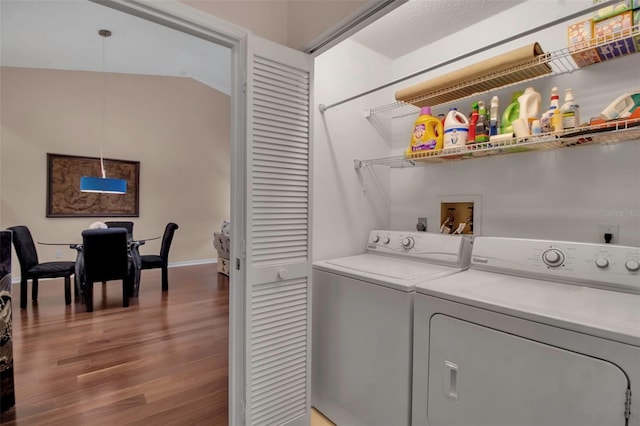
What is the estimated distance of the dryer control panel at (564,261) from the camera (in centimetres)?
117

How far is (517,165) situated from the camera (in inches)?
66.7

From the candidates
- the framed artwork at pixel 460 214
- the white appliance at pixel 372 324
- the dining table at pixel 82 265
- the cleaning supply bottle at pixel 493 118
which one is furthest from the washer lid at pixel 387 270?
the dining table at pixel 82 265

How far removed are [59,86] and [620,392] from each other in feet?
23.8

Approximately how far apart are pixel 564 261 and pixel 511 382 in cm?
62

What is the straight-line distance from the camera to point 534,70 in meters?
1.48

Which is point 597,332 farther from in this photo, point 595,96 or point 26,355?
point 26,355

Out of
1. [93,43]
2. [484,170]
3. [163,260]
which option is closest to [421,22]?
[484,170]

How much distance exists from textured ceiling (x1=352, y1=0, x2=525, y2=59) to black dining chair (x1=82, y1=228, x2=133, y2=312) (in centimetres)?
330

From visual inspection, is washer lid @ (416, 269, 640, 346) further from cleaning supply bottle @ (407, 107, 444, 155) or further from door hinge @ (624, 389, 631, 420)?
cleaning supply bottle @ (407, 107, 444, 155)

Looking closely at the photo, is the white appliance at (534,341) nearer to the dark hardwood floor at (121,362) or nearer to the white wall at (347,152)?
the white wall at (347,152)

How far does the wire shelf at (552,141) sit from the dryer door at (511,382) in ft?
2.87

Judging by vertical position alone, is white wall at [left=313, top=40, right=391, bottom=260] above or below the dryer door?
above

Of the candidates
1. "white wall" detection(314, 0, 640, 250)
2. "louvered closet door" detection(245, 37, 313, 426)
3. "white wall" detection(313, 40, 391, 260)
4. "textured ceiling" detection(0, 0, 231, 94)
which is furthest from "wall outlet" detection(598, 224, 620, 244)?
"textured ceiling" detection(0, 0, 231, 94)

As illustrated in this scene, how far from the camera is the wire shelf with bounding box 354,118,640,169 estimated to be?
3.91 feet
